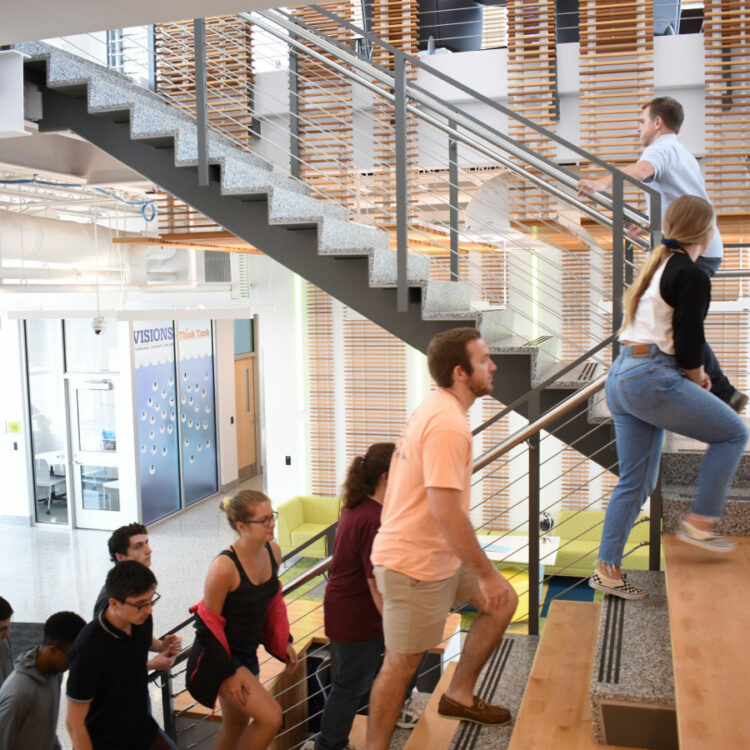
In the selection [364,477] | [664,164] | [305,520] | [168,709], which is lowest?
[305,520]

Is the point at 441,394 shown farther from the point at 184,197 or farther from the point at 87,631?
the point at 184,197

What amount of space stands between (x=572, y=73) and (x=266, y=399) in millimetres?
5473

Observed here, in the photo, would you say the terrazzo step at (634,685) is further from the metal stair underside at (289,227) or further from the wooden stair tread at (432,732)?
the metal stair underside at (289,227)

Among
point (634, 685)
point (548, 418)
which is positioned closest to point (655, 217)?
point (548, 418)

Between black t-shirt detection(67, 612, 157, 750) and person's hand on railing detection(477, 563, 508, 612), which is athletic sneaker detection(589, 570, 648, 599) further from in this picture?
black t-shirt detection(67, 612, 157, 750)

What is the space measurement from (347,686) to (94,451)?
9.41m

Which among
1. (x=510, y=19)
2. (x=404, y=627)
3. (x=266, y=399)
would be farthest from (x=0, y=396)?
(x=404, y=627)

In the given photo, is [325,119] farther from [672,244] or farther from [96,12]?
[672,244]

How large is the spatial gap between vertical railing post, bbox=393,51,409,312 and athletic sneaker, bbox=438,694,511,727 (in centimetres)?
190

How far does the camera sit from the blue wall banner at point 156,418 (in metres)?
11.2

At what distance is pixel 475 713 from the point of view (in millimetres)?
2551

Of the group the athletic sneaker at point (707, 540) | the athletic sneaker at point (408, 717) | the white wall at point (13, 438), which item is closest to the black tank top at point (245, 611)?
the athletic sneaker at point (408, 717)

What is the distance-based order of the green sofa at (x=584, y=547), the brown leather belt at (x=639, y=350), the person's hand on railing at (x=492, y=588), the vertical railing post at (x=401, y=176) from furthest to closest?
the green sofa at (x=584, y=547) < the vertical railing post at (x=401, y=176) < the brown leather belt at (x=639, y=350) < the person's hand on railing at (x=492, y=588)

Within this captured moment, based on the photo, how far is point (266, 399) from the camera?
1025 cm
